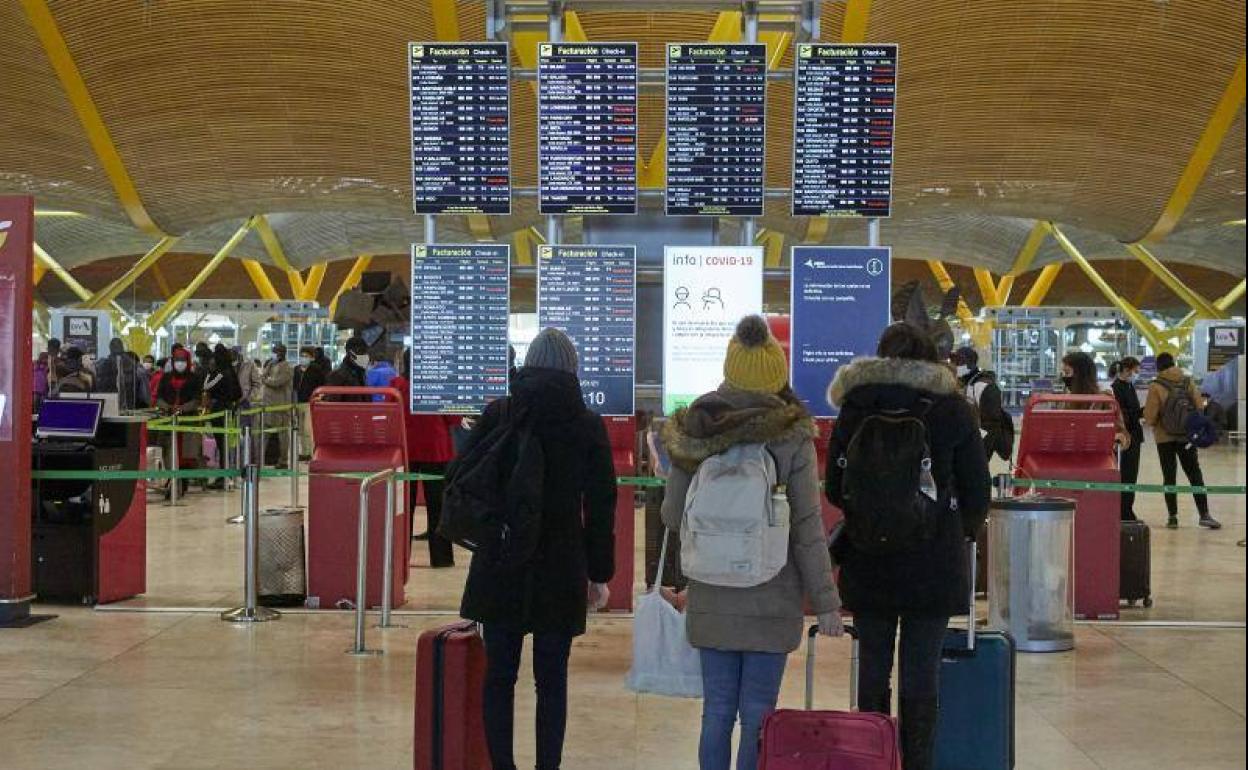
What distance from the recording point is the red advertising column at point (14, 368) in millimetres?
8156

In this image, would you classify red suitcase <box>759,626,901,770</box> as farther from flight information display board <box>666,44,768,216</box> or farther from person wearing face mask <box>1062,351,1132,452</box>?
person wearing face mask <box>1062,351,1132,452</box>

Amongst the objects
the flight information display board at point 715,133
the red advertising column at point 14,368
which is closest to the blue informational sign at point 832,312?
the flight information display board at point 715,133

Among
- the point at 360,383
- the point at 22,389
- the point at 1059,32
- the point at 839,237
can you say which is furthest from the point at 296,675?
the point at 839,237

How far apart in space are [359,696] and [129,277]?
34622 millimetres

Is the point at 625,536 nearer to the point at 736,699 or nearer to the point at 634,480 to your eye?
the point at 634,480

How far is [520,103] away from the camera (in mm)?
20984

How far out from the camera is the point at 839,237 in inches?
1357

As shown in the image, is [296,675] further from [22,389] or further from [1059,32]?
[1059,32]

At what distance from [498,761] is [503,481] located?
931 millimetres

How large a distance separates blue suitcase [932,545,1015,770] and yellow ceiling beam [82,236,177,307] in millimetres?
34207

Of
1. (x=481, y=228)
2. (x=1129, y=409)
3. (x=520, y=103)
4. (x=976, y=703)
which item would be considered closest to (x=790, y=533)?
(x=976, y=703)

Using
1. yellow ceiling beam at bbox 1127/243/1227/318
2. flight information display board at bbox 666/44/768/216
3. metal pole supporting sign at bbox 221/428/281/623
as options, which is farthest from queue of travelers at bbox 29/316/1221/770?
yellow ceiling beam at bbox 1127/243/1227/318

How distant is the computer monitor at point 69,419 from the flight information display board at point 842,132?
447cm

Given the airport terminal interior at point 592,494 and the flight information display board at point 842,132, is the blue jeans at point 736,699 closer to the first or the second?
the airport terminal interior at point 592,494
